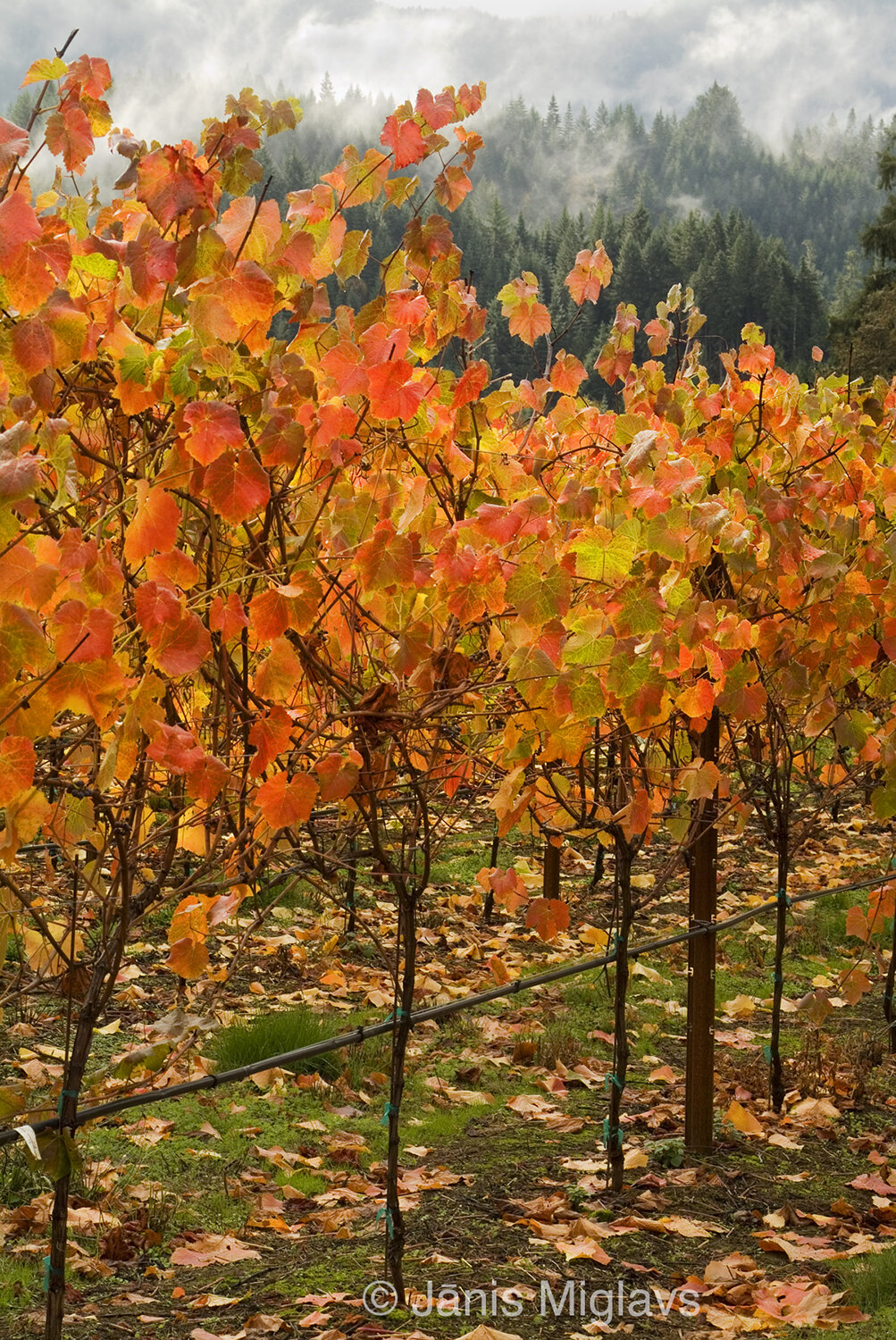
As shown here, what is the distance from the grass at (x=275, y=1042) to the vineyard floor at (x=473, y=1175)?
0.08m

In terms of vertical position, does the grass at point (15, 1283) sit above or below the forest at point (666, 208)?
below

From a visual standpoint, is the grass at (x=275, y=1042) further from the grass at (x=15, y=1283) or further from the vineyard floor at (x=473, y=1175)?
the grass at (x=15, y=1283)

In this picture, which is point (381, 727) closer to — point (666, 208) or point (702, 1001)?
point (702, 1001)

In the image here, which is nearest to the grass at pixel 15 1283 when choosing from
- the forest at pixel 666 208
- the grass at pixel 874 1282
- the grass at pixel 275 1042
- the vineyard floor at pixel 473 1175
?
the vineyard floor at pixel 473 1175

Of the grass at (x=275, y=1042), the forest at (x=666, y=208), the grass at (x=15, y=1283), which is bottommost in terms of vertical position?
the grass at (x=15, y=1283)

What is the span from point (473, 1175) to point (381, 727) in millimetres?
1841

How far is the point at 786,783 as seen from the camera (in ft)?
12.9

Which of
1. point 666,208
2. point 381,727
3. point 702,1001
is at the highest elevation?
point 666,208

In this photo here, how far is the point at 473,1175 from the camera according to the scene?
337 centimetres

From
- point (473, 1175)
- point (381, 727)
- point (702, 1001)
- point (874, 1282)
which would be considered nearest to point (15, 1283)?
point (473, 1175)

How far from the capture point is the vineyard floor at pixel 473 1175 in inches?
103

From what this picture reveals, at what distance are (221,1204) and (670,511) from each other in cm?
216

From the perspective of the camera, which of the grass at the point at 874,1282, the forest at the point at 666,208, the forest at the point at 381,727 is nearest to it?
the forest at the point at 381,727

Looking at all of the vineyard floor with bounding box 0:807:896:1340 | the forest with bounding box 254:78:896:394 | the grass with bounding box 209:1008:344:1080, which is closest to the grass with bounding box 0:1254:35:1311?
the vineyard floor with bounding box 0:807:896:1340
